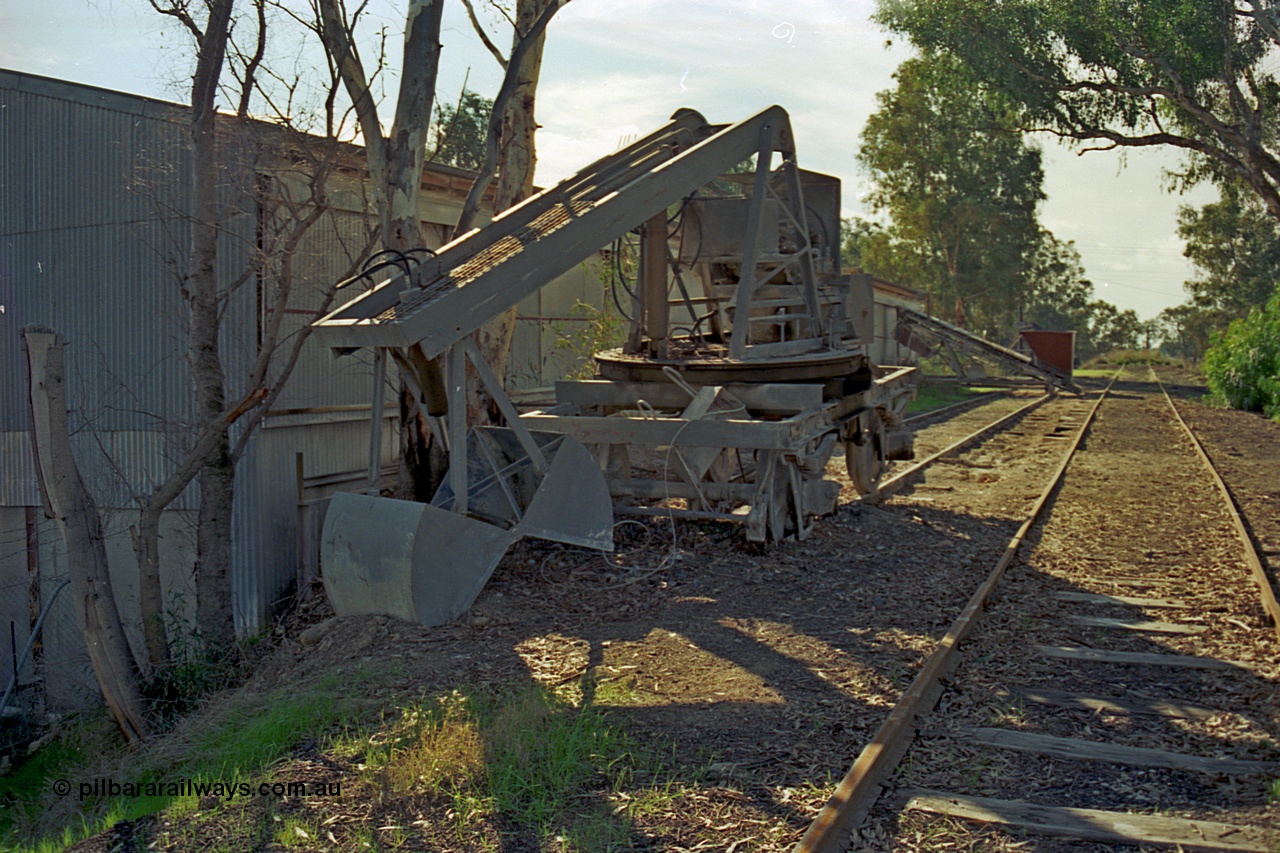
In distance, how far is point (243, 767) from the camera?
16.0 ft

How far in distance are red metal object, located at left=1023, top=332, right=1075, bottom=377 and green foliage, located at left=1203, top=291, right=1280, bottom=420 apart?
51.7ft

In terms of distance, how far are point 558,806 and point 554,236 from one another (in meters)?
3.86

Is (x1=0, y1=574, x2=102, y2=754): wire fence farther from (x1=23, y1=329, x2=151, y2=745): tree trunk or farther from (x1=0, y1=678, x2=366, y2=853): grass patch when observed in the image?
(x1=0, y1=678, x2=366, y2=853): grass patch

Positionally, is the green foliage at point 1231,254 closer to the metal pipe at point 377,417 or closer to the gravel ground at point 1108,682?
the gravel ground at point 1108,682

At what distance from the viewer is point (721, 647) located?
6.32 meters

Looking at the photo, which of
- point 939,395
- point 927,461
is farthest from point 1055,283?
point 927,461

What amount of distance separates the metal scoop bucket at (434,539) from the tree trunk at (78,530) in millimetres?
2084

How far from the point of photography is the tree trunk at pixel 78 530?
715cm

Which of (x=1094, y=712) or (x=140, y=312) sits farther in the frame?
(x=140, y=312)

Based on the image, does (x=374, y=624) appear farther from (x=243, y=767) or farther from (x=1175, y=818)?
(x=1175, y=818)

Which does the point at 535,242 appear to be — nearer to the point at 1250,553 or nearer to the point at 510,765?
the point at 510,765

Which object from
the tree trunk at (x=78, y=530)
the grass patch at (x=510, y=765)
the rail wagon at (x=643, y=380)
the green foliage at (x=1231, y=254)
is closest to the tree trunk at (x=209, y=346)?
the tree trunk at (x=78, y=530)

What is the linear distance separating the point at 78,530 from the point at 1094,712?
6.77 m

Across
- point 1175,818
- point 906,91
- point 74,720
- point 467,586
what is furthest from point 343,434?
point 906,91
